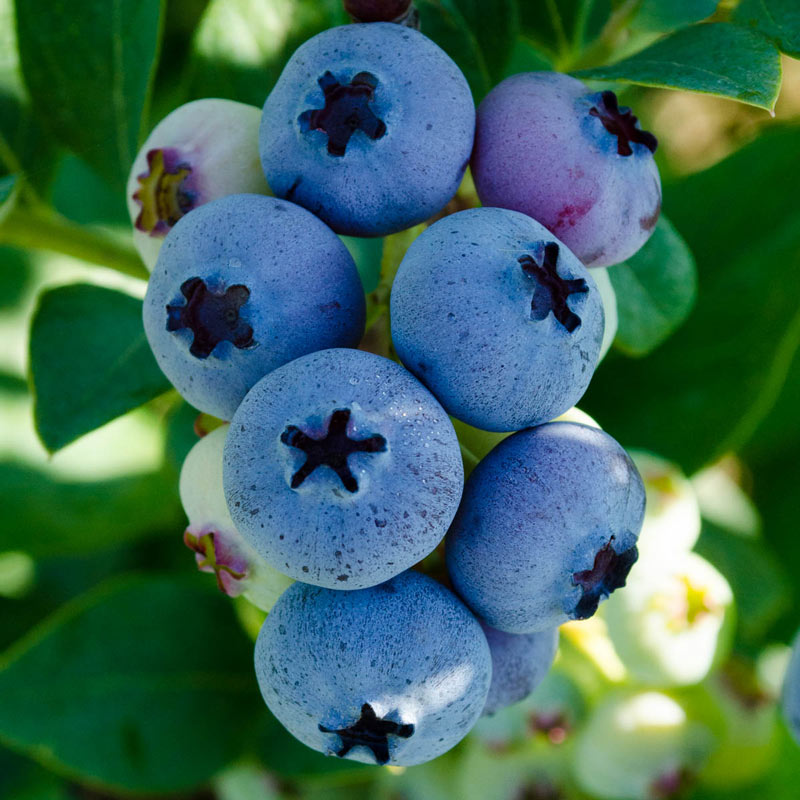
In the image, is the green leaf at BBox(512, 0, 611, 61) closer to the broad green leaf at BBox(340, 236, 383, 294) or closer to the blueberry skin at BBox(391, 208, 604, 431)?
the broad green leaf at BBox(340, 236, 383, 294)

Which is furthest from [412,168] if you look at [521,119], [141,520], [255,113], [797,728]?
[141,520]

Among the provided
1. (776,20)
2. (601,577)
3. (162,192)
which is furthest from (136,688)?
(776,20)

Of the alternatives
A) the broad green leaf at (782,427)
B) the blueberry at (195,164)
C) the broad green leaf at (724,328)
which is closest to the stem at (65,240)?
the blueberry at (195,164)

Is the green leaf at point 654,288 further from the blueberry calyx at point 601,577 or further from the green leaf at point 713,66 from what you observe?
the blueberry calyx at point 601,577

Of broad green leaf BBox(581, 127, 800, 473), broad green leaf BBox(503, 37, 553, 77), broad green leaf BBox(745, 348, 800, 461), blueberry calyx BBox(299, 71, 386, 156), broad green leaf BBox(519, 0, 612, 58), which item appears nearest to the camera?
blueberry calyx BBox(299, 71, 386, 156)

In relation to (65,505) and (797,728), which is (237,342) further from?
(65,505)

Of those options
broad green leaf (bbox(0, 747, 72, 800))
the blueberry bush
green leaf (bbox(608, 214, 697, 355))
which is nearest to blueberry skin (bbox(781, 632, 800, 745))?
the blueberry bush
